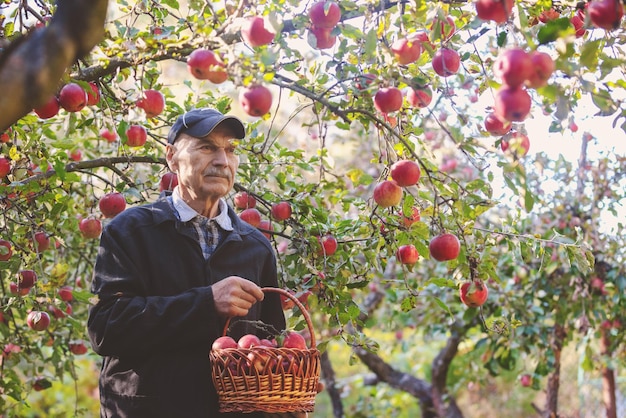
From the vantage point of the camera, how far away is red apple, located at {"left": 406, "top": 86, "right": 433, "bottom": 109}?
191 centimetres

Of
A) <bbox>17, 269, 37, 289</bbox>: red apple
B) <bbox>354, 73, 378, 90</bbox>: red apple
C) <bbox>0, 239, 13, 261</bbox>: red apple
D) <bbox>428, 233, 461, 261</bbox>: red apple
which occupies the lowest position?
<bbox>17, 269, 37, 289</bbox>: red apple

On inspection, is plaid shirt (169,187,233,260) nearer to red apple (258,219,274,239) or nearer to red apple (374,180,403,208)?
red apple (374,180,403,208)

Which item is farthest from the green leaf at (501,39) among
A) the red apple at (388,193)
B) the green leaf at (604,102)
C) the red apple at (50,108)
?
the red apple at (50,108)

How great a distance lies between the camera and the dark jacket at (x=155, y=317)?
6.56 ft

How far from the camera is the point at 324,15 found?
204 centimetres

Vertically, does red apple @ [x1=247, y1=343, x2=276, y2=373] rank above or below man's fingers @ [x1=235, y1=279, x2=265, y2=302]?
below

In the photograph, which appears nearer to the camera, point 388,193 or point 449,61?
point 449,61

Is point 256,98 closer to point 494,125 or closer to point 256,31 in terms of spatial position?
point 256,31

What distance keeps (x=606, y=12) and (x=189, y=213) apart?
1.29 meters

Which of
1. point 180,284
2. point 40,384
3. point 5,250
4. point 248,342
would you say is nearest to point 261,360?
point 248,342

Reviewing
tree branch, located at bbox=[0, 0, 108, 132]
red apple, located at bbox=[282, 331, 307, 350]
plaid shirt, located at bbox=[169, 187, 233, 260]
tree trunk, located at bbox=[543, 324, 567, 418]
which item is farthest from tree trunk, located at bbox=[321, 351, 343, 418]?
tree branch, located at bbox=[0, 0, 108, 132]

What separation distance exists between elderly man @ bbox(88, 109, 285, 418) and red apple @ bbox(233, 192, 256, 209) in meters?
0.63

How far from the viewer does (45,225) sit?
2998 mm

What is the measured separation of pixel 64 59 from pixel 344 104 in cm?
111
